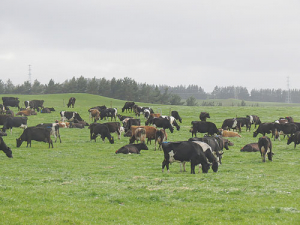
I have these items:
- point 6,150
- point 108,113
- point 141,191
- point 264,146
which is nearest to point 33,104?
point 108,113

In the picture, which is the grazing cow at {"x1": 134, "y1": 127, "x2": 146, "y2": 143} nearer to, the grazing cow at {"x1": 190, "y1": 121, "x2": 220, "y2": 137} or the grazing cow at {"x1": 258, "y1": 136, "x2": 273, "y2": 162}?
the grazing cow at {"x1": 190, "y1": 121, "x2": 220, "y2": 137}

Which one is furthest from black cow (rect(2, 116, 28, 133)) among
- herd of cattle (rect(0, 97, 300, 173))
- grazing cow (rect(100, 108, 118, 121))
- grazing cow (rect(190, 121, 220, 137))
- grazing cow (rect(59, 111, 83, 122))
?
grazing cow (rect(190, 121, 220, 137))

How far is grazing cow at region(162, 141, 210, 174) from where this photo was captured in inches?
810

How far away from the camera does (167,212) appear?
42.0ft

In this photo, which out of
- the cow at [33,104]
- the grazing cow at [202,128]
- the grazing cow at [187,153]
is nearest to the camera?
the grazing cow at [187,153]

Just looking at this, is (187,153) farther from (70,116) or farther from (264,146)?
(70,116)

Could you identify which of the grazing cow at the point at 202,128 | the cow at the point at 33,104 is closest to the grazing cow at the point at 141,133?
the grazing cow at the point at 202,128

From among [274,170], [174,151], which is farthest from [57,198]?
[274,170]

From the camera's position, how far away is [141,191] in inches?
622

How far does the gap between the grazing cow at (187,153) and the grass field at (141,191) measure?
73 centimetres

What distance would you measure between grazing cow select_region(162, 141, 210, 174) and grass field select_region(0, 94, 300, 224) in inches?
28.6

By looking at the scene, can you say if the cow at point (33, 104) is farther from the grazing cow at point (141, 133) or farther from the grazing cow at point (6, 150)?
the grazing cow at point (6, 150)

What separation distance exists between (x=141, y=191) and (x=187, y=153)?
541 centimetres

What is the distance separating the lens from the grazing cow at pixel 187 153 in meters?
20.6
